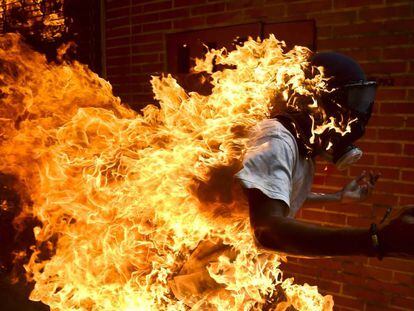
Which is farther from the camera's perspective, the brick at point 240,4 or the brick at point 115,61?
the brick at point 115,61

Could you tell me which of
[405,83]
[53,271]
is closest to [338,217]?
[405,83]

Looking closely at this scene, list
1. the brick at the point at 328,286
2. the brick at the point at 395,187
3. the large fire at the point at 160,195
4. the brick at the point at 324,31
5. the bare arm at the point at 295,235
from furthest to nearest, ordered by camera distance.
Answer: the brick at the point at 328,286 → the brick at the point at 324,31 → the brick at the point at 395,187 → the large fire at the point at 160,195 → the bare arm at the point at 295,235

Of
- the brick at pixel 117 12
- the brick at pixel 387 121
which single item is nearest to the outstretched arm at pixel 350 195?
the brick at pixel 387 121

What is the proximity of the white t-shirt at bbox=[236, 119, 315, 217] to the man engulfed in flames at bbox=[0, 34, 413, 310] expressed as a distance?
27 millimetres

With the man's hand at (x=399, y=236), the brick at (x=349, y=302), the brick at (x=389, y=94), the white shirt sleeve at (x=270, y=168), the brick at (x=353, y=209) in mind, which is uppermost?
the brick at (x=389, y=94)

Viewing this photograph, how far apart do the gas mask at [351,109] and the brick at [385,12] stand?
159 cm

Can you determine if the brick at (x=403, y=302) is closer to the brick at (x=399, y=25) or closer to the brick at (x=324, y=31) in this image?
the brick at (x=399, y=25)

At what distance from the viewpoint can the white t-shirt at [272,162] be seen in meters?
2.35

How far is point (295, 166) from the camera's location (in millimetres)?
2648

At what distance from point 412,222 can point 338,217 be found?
8.39ft

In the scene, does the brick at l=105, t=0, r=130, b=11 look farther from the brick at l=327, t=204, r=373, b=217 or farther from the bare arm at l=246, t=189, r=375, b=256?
the bare arm at l=246, t=189, r=375, b=256

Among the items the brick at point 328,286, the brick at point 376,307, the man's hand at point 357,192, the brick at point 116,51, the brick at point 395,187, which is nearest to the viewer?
the man's hand at point 357,192

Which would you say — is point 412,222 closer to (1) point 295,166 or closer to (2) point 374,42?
(1) point 295,166

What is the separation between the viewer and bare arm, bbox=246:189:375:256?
6.79 feet
